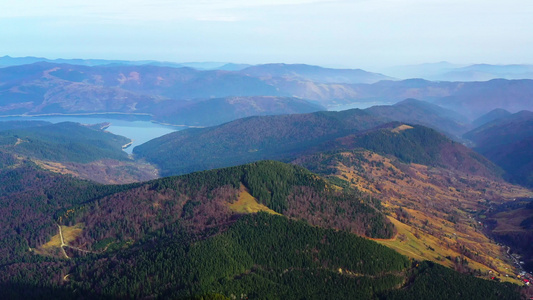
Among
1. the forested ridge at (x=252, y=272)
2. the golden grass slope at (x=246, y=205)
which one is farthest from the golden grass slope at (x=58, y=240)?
the golden grass slope at (x=246, y=205)

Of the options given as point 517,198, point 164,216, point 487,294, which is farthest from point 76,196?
point 517,198

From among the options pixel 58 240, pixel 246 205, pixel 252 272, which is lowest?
pixel 58 240

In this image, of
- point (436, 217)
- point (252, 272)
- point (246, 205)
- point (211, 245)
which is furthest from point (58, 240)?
point (436, 217)

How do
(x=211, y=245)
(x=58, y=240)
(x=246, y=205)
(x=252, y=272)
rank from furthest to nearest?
(x=246, y=205) < (x=58, y=240) < (x=211, y=245) < (x=252, y=272)

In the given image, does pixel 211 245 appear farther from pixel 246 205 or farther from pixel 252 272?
pixel 246 205

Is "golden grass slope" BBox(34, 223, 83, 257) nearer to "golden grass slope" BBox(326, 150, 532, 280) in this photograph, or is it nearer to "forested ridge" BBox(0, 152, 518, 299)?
"forested ridge" BBox(0, 152, 518, 299)

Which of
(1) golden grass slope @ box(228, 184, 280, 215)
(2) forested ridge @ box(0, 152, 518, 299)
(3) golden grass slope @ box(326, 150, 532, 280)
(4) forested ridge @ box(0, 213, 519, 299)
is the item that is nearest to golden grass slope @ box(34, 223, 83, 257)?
(2) forested ridge @ box(0, 152, 518, 299)

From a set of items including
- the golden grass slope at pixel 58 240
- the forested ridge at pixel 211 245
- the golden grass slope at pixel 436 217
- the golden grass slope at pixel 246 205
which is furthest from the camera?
the golden grass slope at pixel 246 205

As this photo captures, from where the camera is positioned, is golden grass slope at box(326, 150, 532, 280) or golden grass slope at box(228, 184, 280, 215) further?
golden grass slope at box(228, 184, 280, 215)

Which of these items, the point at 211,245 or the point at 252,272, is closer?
the point at 252,272

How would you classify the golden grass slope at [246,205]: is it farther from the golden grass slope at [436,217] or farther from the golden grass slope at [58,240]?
the golden grass slope at [58,240]

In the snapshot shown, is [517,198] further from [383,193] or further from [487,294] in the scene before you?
[487,294]
